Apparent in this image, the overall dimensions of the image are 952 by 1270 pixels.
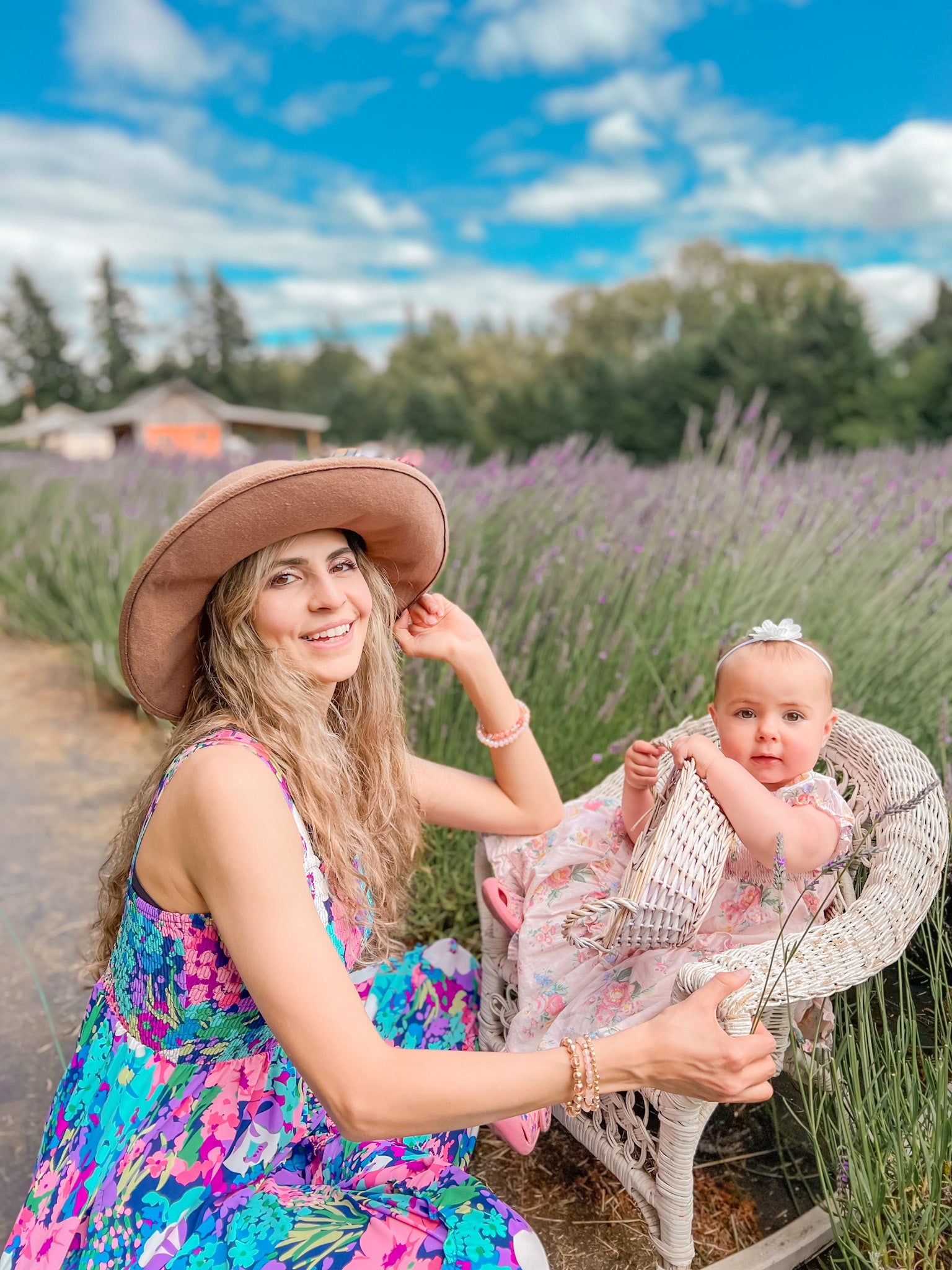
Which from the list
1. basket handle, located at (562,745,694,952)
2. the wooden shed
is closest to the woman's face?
basket handle, located at (562,745,694,952)

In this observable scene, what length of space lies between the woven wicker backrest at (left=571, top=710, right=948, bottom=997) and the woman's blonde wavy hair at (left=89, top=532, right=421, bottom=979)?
22.3 inches

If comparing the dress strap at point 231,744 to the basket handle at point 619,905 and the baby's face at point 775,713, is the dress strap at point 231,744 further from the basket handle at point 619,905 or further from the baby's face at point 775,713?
the baby's face at point 775,713

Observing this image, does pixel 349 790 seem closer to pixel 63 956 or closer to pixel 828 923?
pixel 828 923

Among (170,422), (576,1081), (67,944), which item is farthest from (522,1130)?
(170,422)

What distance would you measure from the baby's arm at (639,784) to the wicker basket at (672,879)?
20 centimetres

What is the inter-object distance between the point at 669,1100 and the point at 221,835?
0.76 m

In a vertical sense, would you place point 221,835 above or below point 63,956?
above

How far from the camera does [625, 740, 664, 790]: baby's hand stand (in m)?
1.64

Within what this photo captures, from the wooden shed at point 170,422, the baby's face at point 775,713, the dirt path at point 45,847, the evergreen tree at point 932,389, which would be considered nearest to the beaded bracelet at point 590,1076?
the baby's face at point 775,713

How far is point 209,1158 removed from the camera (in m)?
1.37

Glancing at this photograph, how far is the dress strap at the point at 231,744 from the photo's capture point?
4.39 ft

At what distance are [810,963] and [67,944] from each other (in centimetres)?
241

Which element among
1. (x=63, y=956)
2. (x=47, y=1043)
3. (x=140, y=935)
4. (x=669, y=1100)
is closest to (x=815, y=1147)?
(x=669, y=1100)

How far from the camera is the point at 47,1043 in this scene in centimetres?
239
